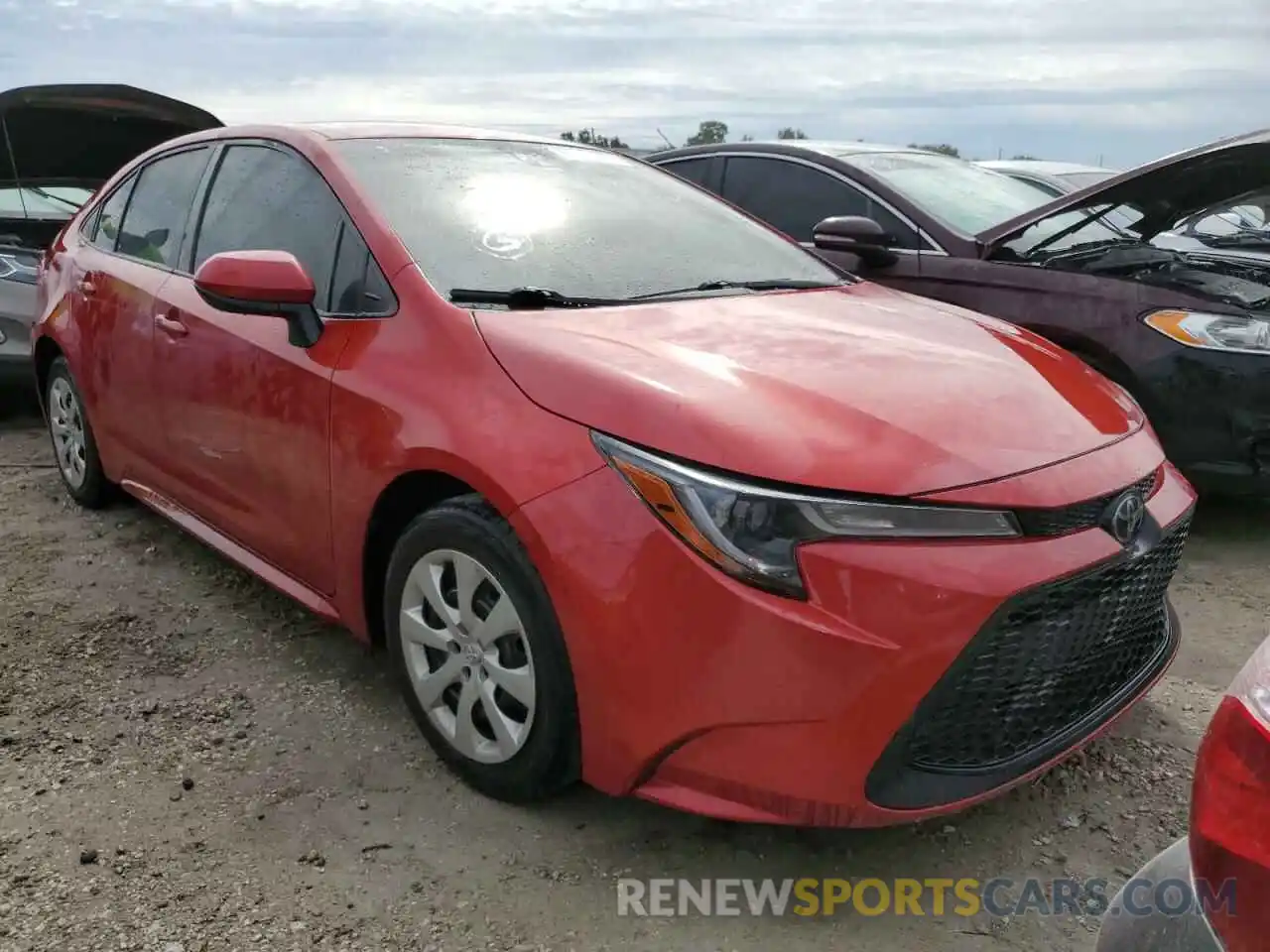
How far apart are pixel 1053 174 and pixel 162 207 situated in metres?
6.13

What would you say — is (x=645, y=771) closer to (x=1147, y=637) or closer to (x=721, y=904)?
(x=721, y=904)

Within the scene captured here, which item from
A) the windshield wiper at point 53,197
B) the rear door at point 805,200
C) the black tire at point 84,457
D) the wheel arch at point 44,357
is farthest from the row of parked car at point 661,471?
the windshield wiper at point 53,197

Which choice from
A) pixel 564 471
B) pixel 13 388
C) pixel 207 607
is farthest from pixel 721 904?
pixel 13 388

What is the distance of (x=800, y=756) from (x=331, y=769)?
121cm

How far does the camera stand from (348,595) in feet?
8.70

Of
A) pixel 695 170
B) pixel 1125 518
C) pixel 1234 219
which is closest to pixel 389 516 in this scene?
pixel 1125 518

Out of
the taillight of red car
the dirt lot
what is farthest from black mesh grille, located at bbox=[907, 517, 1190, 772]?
the taillight of red car

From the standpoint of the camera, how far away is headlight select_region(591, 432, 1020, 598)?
183 centimetres

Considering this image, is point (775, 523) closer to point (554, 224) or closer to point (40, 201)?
point (554, 224)

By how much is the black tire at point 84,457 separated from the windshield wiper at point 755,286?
2.53 m

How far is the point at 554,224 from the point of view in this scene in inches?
110

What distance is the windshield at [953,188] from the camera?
15.7 feet

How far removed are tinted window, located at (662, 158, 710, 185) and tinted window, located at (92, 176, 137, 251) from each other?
2.74 m

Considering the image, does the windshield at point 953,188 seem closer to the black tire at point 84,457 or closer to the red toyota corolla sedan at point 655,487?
the red toyota corolla sedan at point 655,487
